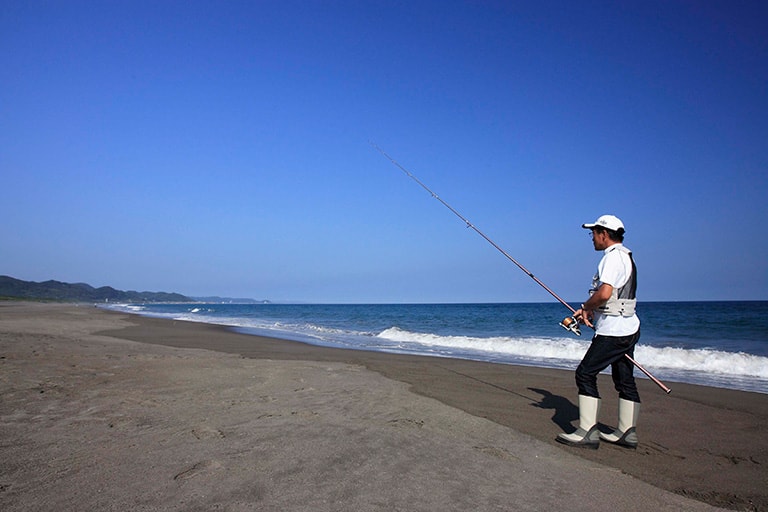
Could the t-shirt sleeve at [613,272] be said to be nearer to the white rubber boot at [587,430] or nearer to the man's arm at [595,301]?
the man's arm at [595,301]

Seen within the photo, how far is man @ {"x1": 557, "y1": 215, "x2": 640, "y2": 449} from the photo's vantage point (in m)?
4.41

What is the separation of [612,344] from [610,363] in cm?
20

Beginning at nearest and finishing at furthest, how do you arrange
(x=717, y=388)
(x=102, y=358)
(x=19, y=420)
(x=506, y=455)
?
1. (x=506, y=455)
2. (x=19, y=420)
3. (x=717, y=388)
4. (x=102, y=358)

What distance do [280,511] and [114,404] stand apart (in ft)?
10.9

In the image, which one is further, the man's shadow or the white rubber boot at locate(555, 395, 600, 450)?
the man's shadow

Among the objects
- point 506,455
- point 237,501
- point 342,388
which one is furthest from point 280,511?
point 342,388

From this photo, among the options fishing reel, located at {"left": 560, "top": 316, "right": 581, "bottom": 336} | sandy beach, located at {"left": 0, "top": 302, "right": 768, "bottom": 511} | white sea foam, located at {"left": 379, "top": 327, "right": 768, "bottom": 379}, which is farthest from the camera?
white sea foam, located at {"left": 379, "top": 327, "right": 768, "bottom": 379}

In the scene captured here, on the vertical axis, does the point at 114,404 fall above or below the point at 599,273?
below

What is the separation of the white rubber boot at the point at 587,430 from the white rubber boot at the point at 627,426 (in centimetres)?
25

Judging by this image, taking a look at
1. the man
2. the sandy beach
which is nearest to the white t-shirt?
the man

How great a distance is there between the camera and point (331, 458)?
357 centimetres

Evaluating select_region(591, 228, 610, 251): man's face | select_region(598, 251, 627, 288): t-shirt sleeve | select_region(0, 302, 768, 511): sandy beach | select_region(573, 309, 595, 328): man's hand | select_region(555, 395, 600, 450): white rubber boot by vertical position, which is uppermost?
select_region(591, 228, 610, 251): man's face

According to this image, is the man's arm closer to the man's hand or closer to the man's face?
the man's hand

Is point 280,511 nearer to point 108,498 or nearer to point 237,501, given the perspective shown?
point 237,501
